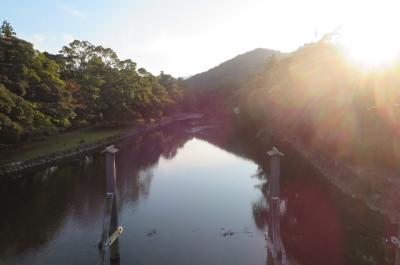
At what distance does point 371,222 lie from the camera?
17625 mm

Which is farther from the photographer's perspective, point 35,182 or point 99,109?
point 99,109

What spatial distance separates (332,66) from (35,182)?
40481 mm

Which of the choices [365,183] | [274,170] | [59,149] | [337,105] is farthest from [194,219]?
[59,149]

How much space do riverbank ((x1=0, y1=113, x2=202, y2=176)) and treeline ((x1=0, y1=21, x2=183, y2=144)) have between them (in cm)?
149

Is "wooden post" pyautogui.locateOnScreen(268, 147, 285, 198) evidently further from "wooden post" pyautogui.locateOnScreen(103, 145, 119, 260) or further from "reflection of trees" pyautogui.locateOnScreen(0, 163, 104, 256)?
"reflection of trees" pyautogui.locateOnScreen(0, 163, 104, 256)

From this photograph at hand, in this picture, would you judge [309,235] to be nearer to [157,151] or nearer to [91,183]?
[91,183]

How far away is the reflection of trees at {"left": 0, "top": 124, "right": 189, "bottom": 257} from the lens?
55.7 feet

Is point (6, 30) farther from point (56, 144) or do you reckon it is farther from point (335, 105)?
point (335, 105)

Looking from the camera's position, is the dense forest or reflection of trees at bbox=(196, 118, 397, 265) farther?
the dense forest

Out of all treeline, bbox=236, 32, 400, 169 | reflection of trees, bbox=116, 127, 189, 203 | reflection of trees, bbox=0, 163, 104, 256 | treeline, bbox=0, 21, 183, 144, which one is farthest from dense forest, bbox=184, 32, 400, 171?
treeline, bbox=0, 21, 183, 144

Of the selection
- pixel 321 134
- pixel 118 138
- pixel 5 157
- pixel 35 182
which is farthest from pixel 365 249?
pixel 118 138

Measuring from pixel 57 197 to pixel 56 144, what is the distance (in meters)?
18.9

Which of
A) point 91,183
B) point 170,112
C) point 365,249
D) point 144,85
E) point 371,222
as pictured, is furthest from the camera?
point 170,112

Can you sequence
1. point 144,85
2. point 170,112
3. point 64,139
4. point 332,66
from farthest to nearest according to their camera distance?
point 170,112
point 144,85
point 332,66
point 64,139
